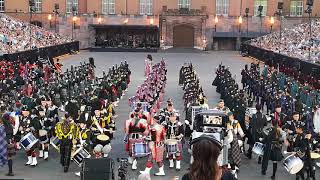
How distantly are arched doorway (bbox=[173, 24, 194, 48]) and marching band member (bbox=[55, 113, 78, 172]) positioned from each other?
57166 millimetres

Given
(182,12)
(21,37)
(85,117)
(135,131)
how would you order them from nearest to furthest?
(135,131), (85,117), (21,37), (182,12)

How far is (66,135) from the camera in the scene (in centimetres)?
1491

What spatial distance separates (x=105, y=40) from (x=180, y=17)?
1087 cm

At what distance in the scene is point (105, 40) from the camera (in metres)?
71.2

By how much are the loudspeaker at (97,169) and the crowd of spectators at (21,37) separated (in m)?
37.1

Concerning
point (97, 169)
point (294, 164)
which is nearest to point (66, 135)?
point (97, 169)

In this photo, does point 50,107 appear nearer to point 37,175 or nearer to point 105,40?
point 37,175

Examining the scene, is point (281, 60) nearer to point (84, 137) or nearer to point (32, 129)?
point (84, 137)

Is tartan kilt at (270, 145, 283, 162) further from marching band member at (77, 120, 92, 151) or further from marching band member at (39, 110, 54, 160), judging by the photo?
marching band member at (39, 110, 54, 160)

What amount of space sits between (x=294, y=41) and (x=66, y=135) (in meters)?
48.9

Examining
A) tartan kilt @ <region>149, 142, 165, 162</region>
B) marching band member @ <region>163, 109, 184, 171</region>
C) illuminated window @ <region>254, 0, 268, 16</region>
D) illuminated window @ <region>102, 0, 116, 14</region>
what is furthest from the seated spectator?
illuminated window @ <region>254, 0, 268, 16</region>

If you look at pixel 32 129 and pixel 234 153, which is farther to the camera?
pixel 32 129

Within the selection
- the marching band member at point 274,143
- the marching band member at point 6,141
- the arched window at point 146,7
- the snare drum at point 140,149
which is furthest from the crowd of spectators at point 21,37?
the marching band member at point 274,143

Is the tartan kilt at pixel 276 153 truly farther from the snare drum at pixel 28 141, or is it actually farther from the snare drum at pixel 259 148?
the snare drum at pixel 28 141
